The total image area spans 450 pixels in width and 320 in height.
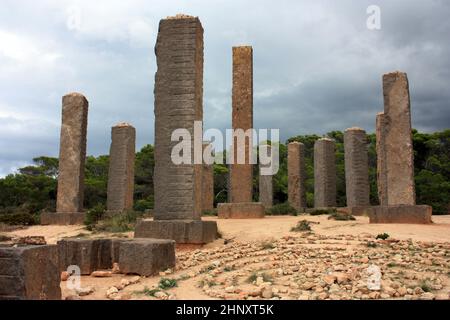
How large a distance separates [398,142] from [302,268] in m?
6.96

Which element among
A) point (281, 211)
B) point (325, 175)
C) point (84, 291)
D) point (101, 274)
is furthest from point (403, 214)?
point (325, 175)

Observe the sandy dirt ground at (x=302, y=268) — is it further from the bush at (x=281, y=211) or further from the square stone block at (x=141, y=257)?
the bush at (x=281, y=211)

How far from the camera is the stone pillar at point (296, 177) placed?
21.4m

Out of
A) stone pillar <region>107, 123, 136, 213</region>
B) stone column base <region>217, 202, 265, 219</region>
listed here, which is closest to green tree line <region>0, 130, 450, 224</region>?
stone pillar <region>107, 123, 136, 213</region>

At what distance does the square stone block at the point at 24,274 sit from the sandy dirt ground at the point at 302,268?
1057mm

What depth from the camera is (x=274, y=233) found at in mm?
9242

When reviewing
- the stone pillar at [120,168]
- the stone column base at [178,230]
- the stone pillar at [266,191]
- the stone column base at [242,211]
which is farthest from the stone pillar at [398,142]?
the stone pillar at [266,191]

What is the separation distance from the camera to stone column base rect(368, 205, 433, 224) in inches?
415

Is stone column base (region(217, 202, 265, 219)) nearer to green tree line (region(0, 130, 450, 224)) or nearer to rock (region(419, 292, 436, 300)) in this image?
rock (region(419, 292, 436, 300))

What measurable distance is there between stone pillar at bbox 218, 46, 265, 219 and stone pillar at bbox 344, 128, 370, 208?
5673mm

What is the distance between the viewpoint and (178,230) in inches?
328

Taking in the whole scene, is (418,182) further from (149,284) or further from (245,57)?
(149,284)

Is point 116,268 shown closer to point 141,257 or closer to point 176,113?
point 141,257
